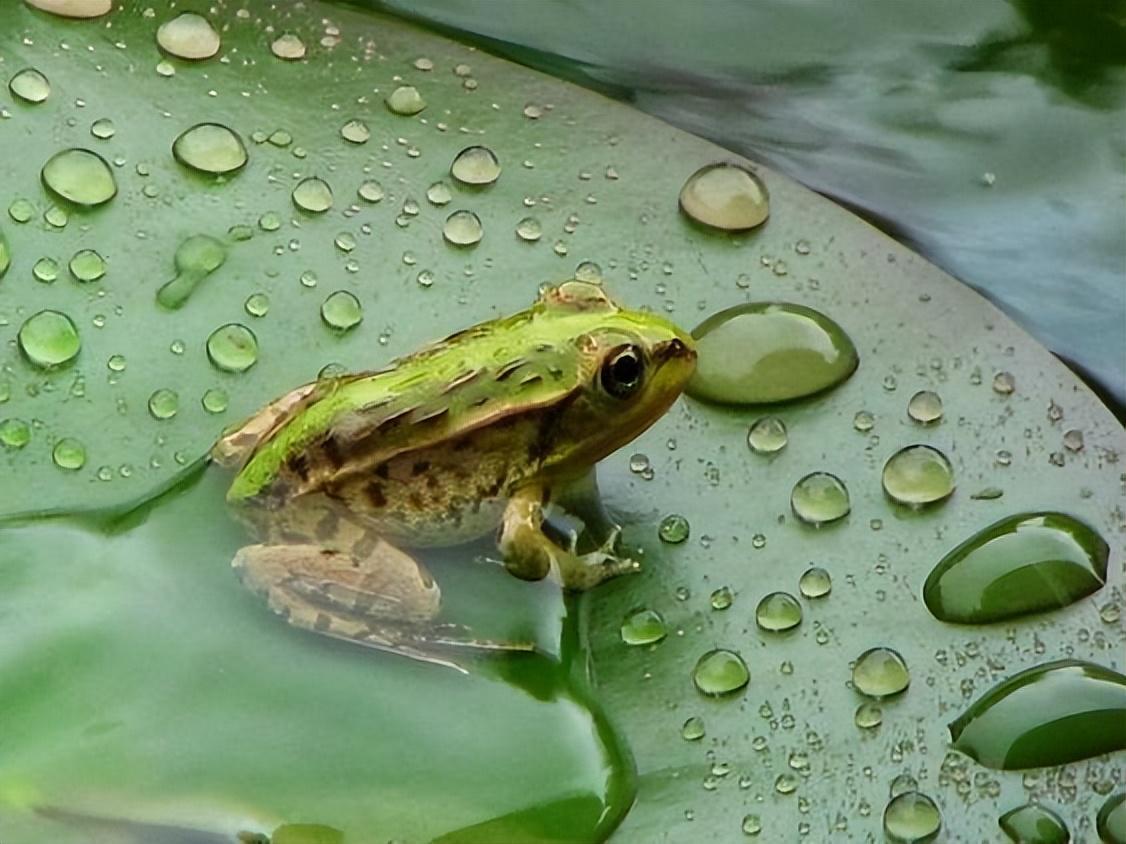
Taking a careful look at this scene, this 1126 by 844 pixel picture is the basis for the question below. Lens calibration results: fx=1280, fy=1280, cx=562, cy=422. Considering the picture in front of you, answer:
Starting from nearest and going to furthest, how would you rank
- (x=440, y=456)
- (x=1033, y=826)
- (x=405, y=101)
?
(x=1033, y=826) → (x=440, y=456) → (x=405, y=101)

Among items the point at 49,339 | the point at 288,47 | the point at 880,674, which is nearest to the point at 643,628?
the point at 880,674

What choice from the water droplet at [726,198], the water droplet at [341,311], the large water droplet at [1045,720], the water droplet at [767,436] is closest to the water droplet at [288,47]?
the water droplet at [341,311]

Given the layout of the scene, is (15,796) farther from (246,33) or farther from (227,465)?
(246,33)

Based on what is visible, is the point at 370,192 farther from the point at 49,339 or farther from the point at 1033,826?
the point at 1033,826

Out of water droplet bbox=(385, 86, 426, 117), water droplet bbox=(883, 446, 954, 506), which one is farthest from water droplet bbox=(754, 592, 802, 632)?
water droplet bbox=(385, 86, 426, 117)

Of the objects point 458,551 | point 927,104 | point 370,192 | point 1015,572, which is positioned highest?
point 927,104

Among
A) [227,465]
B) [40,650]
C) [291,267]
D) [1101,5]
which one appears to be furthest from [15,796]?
[1101,5]
